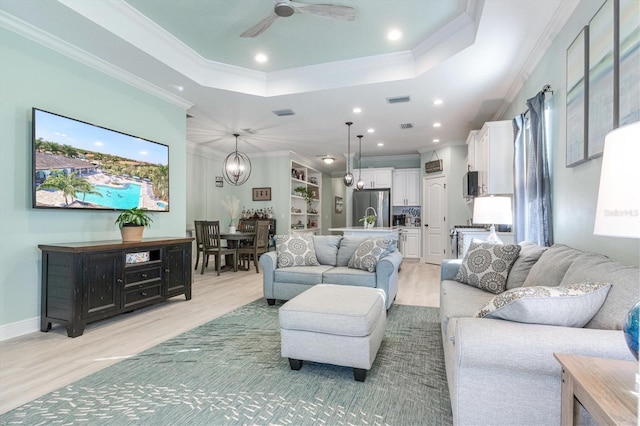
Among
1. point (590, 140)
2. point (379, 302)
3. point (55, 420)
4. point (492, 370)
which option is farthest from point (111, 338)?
point (590, 140)

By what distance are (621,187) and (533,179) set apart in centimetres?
259

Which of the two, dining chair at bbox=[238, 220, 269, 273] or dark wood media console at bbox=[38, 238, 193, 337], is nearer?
dark wood media console at bbox=[38, 238, 193, 337]

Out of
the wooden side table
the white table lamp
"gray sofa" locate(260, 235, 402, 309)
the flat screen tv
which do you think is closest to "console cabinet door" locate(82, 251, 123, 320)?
the flat screen tv

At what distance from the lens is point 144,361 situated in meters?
2.42

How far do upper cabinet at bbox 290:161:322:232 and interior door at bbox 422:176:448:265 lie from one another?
3.28 meters

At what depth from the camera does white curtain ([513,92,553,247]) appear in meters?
2.90

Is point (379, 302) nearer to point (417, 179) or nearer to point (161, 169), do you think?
point (161, 169)

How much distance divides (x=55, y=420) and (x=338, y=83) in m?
4.07

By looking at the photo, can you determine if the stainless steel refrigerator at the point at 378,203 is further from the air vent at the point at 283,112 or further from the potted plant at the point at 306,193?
the air vent at the point at 283,112

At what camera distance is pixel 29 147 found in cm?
302

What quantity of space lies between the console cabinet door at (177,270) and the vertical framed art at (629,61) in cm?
416

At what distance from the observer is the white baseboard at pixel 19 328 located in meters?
2.83

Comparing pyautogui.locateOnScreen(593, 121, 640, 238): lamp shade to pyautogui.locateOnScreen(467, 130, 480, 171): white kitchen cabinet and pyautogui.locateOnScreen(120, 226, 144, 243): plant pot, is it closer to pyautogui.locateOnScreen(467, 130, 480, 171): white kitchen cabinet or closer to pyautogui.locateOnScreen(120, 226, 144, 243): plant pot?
pyautogui.locateOnScreen(120, 226, 144, 243): plant pot

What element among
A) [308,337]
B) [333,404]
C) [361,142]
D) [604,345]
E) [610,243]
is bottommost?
[333,404]
